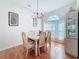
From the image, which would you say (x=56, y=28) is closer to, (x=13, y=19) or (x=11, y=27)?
(x=13, y=19)

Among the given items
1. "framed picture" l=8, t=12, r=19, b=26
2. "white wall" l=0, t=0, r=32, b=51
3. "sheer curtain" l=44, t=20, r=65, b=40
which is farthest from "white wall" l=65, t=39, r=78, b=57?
"sheer curtain" l=44, t=20, r=65, b=40

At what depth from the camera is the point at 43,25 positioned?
394 inches

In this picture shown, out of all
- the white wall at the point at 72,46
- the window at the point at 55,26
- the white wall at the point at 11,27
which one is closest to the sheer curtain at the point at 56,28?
the window at the point at 55,26

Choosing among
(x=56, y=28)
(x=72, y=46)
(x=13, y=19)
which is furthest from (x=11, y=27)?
(x=56, y=28)

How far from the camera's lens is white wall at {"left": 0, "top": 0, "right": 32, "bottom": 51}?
532 cm

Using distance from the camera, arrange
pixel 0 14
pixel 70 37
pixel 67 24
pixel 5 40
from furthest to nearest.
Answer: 1. pixel 5 40
2. pixel 0 14
3. pixel 67 24
4. pixel 70 37

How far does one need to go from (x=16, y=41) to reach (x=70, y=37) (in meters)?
3.61

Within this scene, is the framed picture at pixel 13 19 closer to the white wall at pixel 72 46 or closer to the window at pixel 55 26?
the white wall at pixel 72 46

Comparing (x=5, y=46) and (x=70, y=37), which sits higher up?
(x=70, y=37)

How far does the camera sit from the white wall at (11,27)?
5.32 m

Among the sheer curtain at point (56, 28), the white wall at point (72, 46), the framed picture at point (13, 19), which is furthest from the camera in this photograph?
the sheer curtain at point (56, 28)

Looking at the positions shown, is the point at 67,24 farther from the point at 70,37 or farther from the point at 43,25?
the point at 43,25

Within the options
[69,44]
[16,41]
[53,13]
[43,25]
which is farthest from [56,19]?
[69,44]

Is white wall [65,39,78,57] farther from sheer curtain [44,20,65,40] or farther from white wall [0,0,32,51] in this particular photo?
sheer curtain [44,20,65,40]
